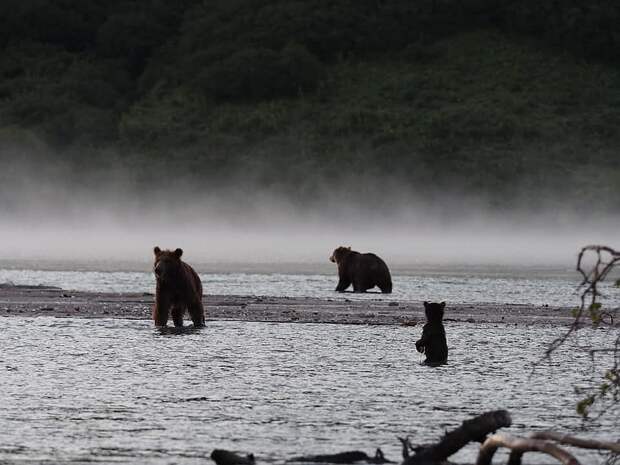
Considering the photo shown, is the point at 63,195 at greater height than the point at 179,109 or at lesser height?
lesser

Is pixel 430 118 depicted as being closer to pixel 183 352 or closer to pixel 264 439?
pixel 183 352

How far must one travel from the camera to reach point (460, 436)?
1071cm

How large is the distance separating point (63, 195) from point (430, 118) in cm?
2292

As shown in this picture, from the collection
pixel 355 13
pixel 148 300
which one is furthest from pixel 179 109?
pixel 148 300

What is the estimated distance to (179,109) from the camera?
102 metres

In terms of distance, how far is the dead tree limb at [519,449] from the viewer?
9617 millimetres

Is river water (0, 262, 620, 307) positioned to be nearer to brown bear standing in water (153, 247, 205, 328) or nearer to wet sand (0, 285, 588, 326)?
wet sand (0, 285, 588, 326)

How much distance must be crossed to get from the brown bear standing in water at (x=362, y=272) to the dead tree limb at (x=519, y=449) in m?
20.6

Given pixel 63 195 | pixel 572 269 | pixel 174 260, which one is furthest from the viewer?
pixel 63 195

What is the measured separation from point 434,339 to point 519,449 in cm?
721

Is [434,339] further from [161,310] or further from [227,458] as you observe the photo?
[227,458]

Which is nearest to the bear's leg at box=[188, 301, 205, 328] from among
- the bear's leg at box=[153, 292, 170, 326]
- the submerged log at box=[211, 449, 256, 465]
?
the bear's leg at box=[153, 292, 170, 326]

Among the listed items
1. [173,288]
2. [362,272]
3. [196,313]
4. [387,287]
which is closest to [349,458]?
[173,288]

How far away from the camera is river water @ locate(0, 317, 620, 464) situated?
1216 centimetres
